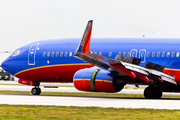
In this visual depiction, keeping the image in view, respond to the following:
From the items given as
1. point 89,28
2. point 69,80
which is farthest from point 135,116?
point 69,80

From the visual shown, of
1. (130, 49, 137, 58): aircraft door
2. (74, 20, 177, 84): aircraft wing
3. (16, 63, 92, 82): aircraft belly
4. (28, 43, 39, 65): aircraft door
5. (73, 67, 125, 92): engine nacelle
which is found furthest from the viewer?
(28, 43, 39, 65): aircraft door

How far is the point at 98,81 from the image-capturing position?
926 inches

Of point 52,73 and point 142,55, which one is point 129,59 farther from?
point 52,73

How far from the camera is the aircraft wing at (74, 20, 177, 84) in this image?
2211cm

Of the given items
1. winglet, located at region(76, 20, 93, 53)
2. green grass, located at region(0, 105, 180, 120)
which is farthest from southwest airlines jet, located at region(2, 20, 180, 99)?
green grass, located at region(0, 105, 180, 120)

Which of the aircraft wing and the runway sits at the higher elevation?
the aircraft wing

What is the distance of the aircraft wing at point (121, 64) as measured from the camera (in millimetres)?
22109

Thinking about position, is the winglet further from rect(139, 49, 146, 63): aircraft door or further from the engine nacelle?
rect(139, 49, 146, 63): aircraft door

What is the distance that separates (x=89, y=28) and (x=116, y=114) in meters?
8.07

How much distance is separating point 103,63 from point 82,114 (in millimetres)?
8208

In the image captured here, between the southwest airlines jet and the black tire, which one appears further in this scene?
the black tire

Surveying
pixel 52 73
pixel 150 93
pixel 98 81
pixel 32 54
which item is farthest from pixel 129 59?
pixel 32 54

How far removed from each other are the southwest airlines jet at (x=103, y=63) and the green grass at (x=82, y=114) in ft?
18.0

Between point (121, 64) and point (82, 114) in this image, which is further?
point (121, 64)
